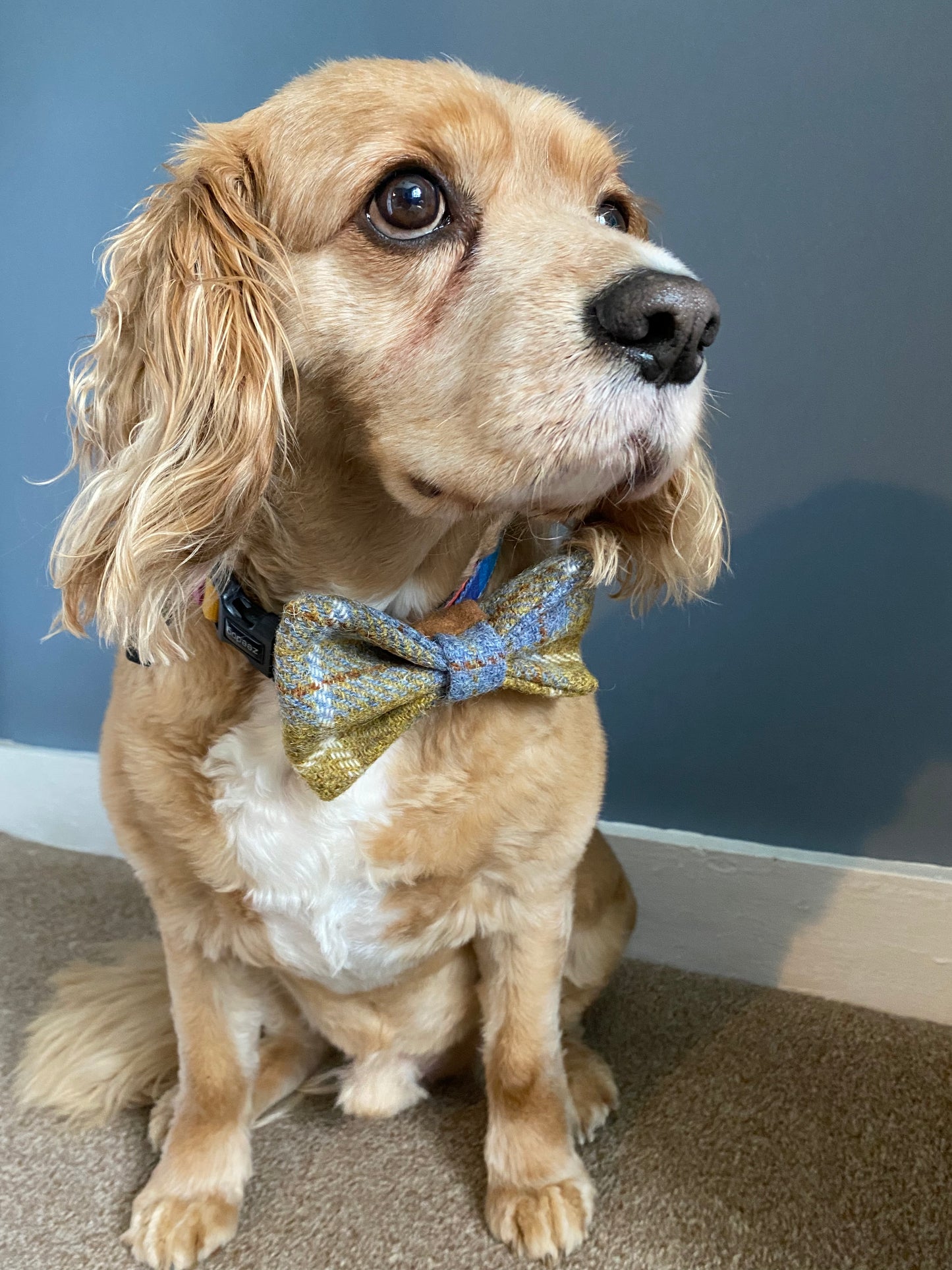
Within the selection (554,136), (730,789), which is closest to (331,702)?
(554,136)

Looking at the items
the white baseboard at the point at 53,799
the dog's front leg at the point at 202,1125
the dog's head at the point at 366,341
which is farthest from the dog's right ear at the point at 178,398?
the white baseboard at the point at 53,799

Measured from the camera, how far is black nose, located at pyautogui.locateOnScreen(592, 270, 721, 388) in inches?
22.1

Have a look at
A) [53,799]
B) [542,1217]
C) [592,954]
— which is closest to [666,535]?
[592,954]

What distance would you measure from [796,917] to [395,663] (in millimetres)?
801

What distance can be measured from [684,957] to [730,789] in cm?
28

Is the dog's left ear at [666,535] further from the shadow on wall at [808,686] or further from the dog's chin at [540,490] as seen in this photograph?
the shadow on wall at [808,686]

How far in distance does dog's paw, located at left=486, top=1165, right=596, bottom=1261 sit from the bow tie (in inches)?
18.7

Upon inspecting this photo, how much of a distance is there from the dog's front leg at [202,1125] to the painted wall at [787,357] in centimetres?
64

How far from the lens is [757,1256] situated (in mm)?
804

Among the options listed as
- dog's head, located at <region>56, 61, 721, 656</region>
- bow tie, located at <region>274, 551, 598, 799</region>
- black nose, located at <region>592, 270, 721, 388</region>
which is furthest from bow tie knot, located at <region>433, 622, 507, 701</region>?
black nose, located at <region>592, 270, 721, 388</region>

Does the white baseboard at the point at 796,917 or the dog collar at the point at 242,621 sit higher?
the dog collar at the point at 242,621

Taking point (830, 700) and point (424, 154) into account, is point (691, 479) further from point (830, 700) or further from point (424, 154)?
point (830, 700)

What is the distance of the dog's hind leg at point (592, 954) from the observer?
1.01 m

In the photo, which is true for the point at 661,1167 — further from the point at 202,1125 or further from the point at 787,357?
the point at 787,357
